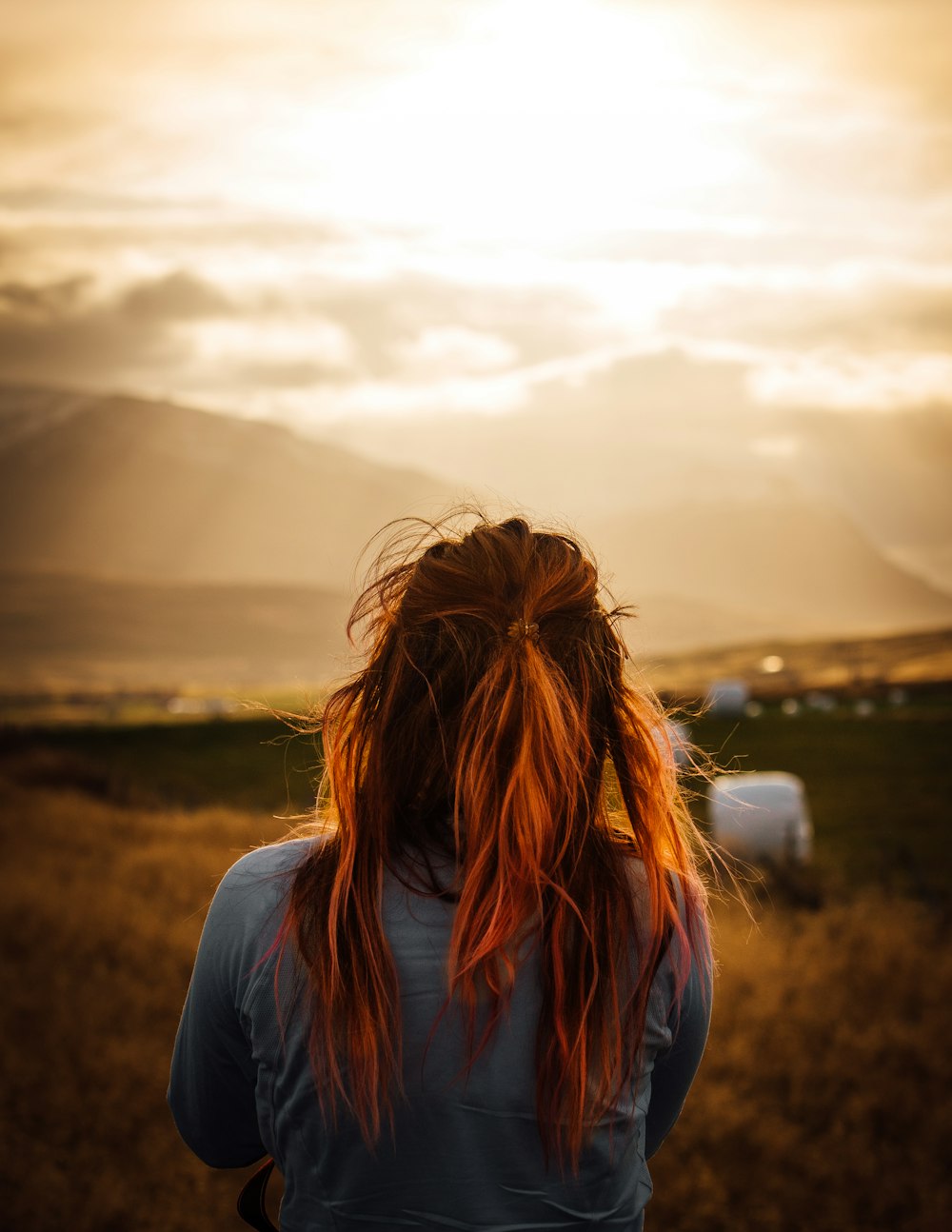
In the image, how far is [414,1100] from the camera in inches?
69.6

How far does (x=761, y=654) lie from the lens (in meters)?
117

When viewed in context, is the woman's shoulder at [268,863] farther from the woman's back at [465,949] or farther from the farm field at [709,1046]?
the farm field at [709,1046]

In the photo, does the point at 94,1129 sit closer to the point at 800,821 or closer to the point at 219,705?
the point at 800,821

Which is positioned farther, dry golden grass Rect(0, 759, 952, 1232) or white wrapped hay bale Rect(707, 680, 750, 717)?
white wrapped hay bale Rect(707, 680, 750, 717)

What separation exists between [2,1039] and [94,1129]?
190cm

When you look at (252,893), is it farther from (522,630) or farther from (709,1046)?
(709,1046)

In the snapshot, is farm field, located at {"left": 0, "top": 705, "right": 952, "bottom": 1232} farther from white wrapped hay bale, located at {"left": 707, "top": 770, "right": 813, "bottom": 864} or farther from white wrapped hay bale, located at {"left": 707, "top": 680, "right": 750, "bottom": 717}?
A: white wrapped hay bale, located at {"left": 707, "top": 680, "right": 750, "bottom": 717}

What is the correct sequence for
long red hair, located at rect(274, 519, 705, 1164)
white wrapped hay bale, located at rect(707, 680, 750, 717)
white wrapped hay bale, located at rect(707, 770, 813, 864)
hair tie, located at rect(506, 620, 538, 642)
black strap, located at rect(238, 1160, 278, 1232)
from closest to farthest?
long red hair, located at rect(274, 519, 705, 1164) < hair tie, located at rect(506, 620, 538, 642) < black strap, located at rect(238, 1160, 278, 1232) < white wrapped hay bale, located at rect(707, 770, 813, 864) < white wrapped hay bale, located at rect(707, 680, 750, 717)

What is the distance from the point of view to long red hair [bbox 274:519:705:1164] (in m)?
1.76

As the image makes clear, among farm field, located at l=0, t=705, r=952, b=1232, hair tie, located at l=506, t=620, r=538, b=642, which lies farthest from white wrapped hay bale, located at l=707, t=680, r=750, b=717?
hair tie, located at l=506, t=620, r=538, b=642

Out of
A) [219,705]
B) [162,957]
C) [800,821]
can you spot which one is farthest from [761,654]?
[162,957]

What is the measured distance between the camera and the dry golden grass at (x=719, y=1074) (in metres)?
7.48

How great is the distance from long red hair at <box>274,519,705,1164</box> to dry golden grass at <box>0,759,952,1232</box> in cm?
471

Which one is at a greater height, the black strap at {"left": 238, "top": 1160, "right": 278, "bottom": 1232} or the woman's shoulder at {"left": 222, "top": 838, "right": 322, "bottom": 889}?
the woman's shoulder at {"left": 222, "top": 838, "right": 322, "bottom": 889}
